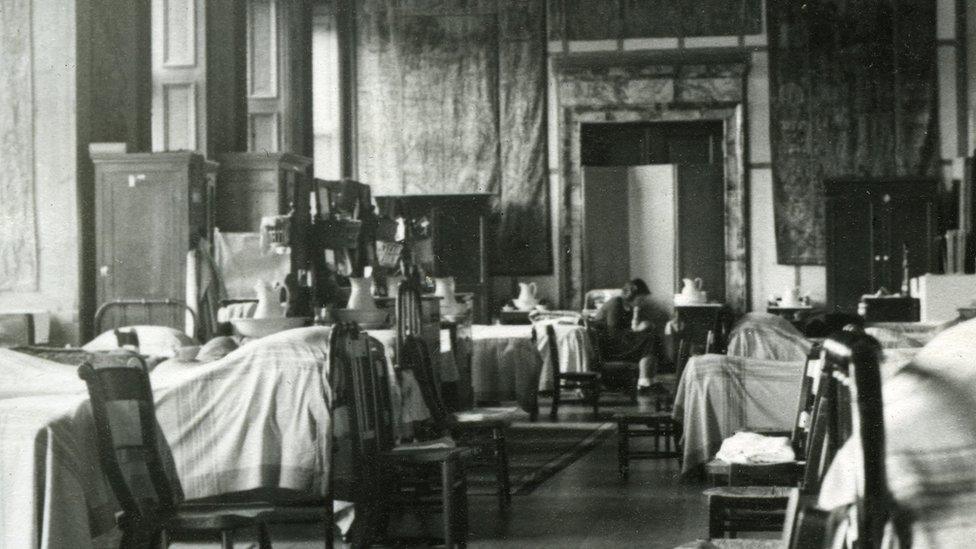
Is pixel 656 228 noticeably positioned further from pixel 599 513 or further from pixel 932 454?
pixel 932 454

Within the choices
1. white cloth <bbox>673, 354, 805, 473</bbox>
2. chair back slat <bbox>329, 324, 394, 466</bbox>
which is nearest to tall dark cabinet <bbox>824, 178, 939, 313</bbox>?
white cloth <bbox>673, 354, 805, 473</bbox>

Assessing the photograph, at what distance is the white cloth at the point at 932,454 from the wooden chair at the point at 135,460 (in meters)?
1.92

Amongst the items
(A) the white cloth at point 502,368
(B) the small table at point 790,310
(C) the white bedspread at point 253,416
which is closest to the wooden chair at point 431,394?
(C) the white bedspread at point 253,416

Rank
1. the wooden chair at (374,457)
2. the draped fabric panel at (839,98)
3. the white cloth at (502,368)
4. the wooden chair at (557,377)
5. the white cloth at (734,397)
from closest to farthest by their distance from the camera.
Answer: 1. the wooden chair at (374,457)
2. the white cloth at (734,397)
3. the white cloth at (502,368)
4. the wooden chair at (557,377)
5. the draped fabric panel at (839,98)

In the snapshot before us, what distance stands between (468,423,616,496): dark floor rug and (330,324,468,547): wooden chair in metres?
1.52

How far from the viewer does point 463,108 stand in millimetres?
15961

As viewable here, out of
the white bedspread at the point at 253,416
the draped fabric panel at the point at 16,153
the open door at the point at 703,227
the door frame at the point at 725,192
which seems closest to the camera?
the white bedspread at the point at 253,416

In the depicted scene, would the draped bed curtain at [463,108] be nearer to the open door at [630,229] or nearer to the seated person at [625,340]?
the open door at [630,229]

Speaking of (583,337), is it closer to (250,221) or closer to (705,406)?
(250,221)

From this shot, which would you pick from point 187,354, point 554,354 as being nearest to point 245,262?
point 554,354

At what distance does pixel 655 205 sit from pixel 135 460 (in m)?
12.9

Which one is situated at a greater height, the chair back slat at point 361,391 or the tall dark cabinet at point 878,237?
the tall dark cabinet at point 878,237

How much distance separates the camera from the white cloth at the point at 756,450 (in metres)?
4.38

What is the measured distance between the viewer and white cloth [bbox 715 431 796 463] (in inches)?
172
